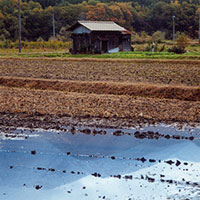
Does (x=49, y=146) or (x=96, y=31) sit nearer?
(x=49, y=146)

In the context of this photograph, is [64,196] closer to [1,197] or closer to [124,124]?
[1,197]

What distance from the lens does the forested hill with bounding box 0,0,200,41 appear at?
63.9 m

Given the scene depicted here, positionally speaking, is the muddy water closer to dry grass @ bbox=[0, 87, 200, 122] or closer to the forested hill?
dry grass @ bbox=[0, 87, 200, 122]

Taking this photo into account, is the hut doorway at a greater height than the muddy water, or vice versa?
the hut doorway

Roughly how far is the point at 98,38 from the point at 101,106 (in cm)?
2416

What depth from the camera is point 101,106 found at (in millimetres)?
12656

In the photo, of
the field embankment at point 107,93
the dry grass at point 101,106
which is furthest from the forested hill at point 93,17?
the dry grass at point 101,106

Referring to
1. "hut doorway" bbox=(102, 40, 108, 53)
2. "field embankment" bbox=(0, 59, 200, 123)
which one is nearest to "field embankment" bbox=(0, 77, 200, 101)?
"field embankment" bbox=(0, 59, 200, 123)

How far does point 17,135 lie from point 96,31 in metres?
27.1

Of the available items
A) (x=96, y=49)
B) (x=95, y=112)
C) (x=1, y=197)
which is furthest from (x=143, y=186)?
(x=96, y=49)

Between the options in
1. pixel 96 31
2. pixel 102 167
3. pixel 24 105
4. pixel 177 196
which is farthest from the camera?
pixel 96 31

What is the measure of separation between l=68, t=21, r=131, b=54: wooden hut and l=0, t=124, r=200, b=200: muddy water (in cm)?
2577

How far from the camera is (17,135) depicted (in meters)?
10.1

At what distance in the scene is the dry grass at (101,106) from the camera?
1155 centimetres
